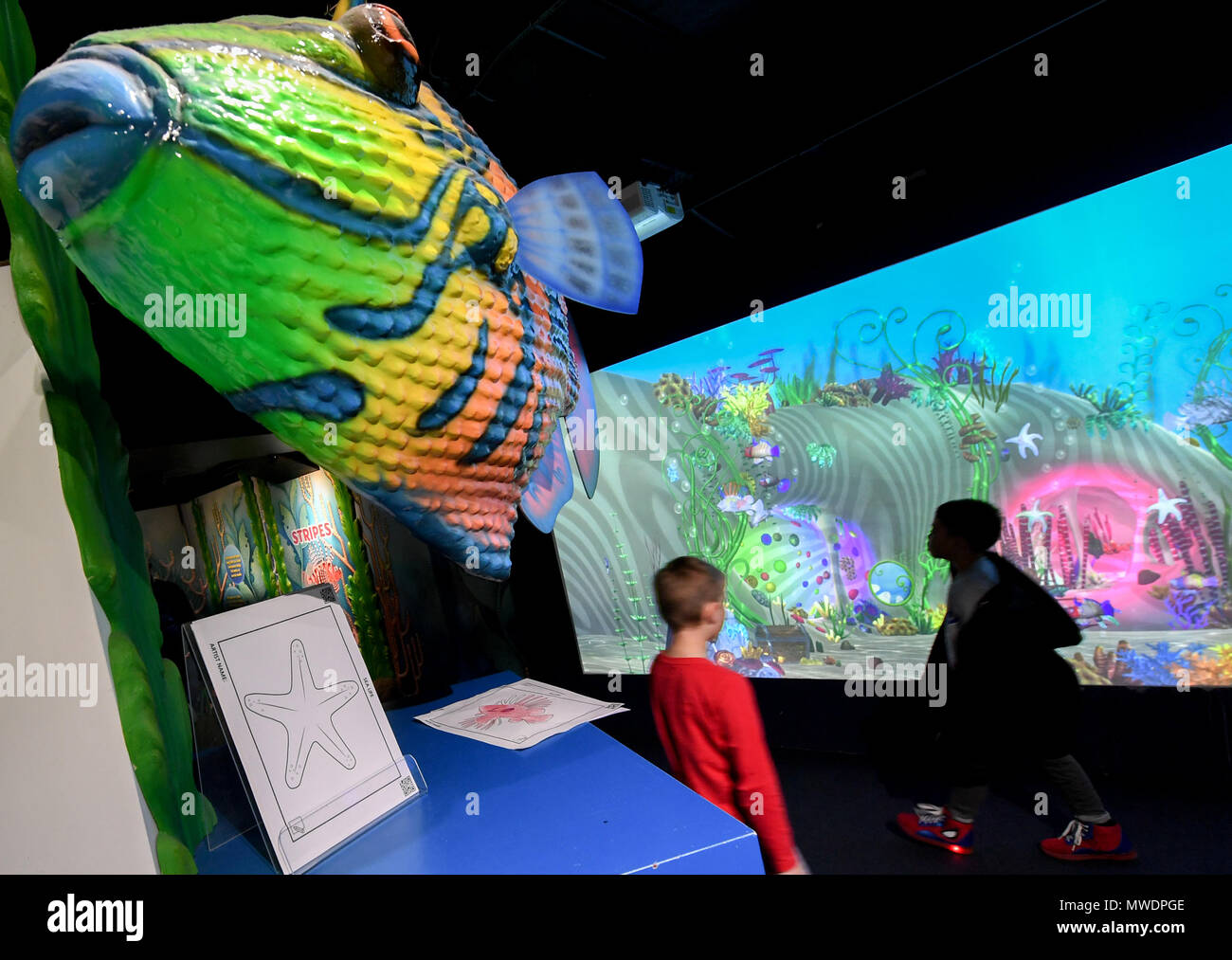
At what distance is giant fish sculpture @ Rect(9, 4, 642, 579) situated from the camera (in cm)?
29

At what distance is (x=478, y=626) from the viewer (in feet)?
3.61

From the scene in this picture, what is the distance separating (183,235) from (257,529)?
50 cm

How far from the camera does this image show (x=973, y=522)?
2.78 ft

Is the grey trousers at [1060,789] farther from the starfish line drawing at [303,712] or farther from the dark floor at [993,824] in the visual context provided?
the starfish line drawing at [303,712]

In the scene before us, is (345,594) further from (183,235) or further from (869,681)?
(869,681)

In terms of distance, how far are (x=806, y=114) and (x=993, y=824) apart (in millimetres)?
1286

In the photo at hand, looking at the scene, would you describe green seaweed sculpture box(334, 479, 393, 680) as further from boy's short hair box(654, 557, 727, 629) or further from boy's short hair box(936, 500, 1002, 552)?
boy's short hair box(936, 500, 1002, 552)

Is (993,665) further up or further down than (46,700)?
further down

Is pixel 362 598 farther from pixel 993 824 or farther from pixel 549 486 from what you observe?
pixel 993 824

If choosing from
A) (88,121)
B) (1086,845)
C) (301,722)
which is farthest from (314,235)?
(1086,845)

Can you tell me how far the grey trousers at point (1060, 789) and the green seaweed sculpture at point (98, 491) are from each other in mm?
1059

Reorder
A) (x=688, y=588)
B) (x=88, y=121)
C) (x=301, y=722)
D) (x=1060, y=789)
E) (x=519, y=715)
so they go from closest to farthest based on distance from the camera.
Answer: (x=88, y=121) < (x=301, y=722) < (x=688, y=588) < (x=519, y=715) < (x=1060, y=789)

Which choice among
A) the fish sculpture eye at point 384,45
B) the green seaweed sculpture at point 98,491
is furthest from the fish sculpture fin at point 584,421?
the green seaweed sculpture at point 98,491

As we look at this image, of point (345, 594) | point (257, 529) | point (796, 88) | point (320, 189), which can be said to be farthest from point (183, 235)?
point (796, 88)
